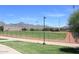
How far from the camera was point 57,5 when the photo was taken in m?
28.3

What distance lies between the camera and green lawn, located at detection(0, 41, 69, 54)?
28.5m

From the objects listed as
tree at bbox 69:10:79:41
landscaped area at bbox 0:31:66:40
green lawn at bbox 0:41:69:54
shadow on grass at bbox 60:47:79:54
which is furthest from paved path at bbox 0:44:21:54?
tree at bbox 69:10:79:41

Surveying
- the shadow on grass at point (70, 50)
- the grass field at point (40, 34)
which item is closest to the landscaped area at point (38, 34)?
the grass field at point (40, 34)

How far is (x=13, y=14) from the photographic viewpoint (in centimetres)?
2856

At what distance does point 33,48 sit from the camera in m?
28.6

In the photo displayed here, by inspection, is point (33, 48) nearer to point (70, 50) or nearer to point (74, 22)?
point (70, 50)

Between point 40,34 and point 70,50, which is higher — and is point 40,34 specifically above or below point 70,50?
above

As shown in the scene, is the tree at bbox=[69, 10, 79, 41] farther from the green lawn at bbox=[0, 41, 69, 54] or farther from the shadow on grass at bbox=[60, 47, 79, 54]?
the green lawn at bbox=[0, 41, 69, 54]

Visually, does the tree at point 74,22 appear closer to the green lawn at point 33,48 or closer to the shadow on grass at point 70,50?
the shadow on grass at point 70,50

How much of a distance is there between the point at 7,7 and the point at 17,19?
0.50 m

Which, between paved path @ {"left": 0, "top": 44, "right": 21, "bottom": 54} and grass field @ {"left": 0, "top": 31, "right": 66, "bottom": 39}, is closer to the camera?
paved path @ {"left": 0, "top": 44, "right": 21, "bottom": 54}

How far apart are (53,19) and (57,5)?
54cm

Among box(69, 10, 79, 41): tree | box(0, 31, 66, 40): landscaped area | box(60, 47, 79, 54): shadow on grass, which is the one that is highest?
box(69, 10, 79, 41): tree

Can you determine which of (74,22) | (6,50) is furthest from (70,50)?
(6,50)
